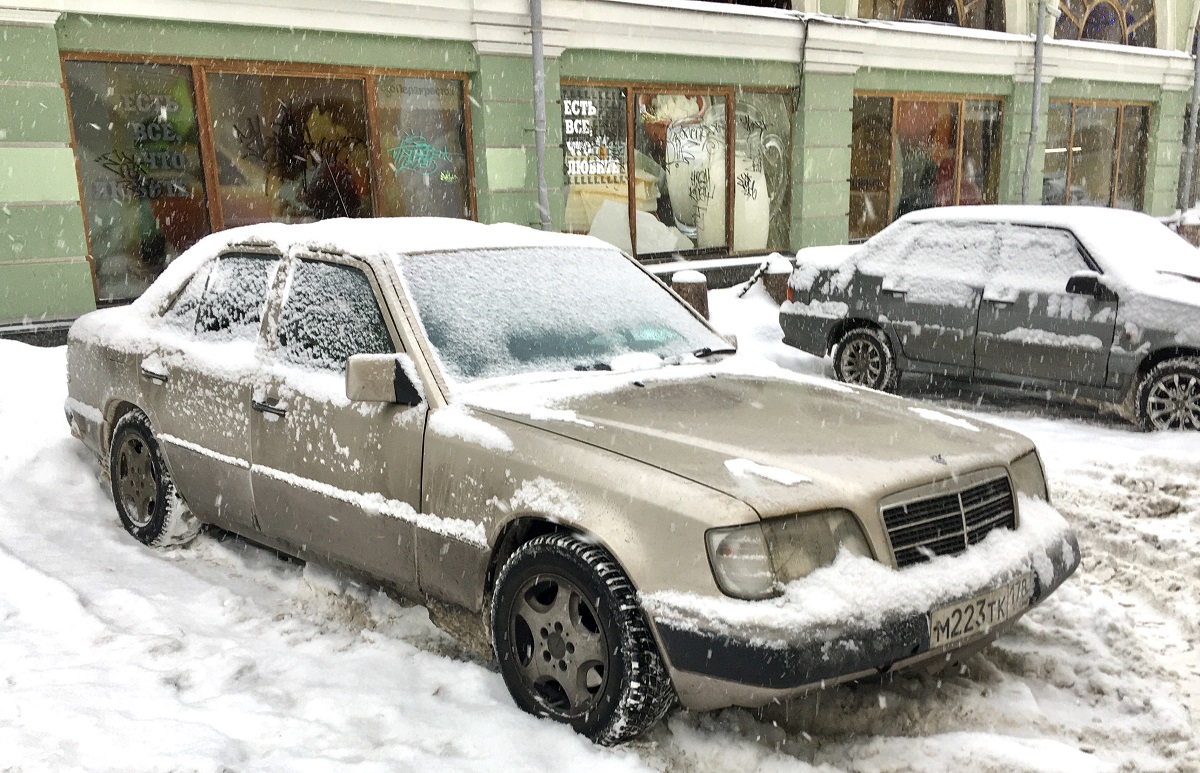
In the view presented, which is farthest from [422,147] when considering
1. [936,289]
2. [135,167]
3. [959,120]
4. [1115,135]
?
[1115,135]

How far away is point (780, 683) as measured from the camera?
8.52 ft

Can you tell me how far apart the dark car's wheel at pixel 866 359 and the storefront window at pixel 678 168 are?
199 inches

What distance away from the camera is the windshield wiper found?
12.8 ft

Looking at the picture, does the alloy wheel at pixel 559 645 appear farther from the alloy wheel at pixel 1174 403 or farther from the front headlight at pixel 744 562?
the alloy wheel at pixel 1174 403

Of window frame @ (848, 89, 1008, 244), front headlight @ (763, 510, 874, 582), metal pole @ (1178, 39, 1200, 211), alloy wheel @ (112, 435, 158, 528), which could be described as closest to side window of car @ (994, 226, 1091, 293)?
front headlight @ (763, 510, 874, 582)

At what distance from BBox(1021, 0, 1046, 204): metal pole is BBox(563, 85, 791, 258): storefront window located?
5.13m

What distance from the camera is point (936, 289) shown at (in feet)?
25.5

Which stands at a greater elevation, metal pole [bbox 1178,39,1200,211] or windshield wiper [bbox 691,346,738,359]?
metal pole [bbox 1178,39,1200,211]

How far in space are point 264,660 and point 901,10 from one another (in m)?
15.0

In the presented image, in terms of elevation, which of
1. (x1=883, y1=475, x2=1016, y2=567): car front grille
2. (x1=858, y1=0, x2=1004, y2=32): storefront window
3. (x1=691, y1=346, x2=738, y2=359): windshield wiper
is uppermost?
(x1=858, y1=0, x2=1004, y2=32): storefront window

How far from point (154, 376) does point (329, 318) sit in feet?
4.13

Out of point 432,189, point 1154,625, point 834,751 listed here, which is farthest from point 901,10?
point 834,751

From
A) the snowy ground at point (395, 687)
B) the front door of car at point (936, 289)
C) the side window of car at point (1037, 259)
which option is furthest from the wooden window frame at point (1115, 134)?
the snowy ground at point (395, 687)

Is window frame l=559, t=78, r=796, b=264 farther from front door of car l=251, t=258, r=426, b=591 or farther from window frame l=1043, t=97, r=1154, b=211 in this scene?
front door of car l=251, t=258, r=426, b=591
